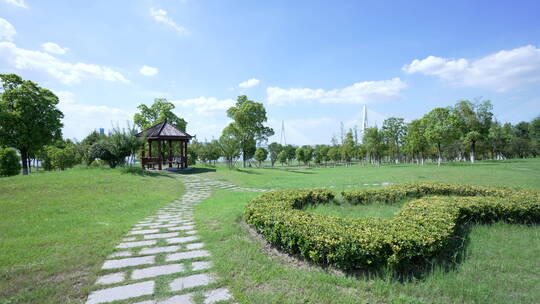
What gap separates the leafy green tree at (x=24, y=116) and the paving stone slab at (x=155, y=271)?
75.6 ft

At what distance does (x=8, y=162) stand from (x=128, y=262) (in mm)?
23157

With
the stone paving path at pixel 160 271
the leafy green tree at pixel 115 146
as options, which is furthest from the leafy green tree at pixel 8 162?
the stone paving path at pixel 160 271

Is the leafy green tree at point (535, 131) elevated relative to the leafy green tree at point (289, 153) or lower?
elevated

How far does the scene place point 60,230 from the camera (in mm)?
4371

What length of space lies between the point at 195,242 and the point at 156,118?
87.9ft

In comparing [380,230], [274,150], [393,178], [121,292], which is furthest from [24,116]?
[274,150]

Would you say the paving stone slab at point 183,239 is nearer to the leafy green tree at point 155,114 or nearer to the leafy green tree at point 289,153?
the leafy green tree at point 155,114

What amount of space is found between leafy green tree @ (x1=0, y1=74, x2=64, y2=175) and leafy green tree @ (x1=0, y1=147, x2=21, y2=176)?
0.52 metres

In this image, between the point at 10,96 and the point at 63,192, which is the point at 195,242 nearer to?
the point at 63,192

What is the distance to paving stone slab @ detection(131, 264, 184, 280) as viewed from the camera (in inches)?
109

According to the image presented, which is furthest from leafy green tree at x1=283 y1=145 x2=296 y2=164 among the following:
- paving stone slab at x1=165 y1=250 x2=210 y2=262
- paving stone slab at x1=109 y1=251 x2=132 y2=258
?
paving stone slab at x1=109 y1=251 x2=132 y2=258

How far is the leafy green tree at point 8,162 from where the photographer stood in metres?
17.1

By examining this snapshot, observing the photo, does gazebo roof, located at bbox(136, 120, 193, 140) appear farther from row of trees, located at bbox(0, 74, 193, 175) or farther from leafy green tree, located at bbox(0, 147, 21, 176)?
leafy green tree, located at bbox(0, 147, 21, 176)

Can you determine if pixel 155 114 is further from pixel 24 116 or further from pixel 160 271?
pixel 160 271
